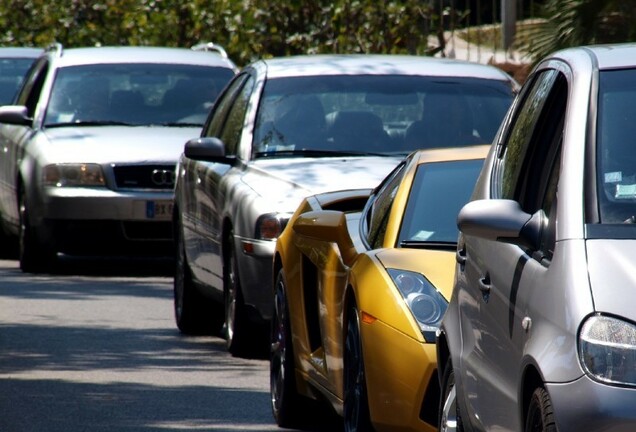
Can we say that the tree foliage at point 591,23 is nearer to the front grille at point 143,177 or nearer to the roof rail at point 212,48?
the front grille at point 143,177

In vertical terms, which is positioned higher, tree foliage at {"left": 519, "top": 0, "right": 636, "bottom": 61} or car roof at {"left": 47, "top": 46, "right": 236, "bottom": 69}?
tree foliage at {"left": 519, "top": 0, "right": 636, "bottom": 61}

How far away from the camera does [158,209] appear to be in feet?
47.9

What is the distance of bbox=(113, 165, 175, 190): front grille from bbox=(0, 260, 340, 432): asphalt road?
0.82 meters

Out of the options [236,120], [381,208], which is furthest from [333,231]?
[236,120]

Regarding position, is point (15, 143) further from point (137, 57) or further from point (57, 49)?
point (137, 57)

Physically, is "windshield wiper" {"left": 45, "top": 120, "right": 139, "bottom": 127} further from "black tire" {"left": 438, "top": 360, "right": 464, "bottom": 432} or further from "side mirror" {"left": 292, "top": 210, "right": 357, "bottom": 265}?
"black tire" {"left": 438, "top": 360, "right": 464, "bottom": 432}

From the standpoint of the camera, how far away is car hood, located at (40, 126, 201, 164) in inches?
574

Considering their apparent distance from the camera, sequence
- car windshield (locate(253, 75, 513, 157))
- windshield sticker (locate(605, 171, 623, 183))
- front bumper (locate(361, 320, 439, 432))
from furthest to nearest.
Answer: car windshield (locate(253, 75, 513, 157)) < front bumper (locate(361, 320, 439, 432)) < windshield sticker (locate(605, 171, 623, 183))

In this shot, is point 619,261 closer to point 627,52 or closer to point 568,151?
point 568,151

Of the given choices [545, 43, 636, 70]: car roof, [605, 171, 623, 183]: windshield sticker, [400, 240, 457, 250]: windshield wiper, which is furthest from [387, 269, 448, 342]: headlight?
[605, 171, 623, 183]: windshield sticker

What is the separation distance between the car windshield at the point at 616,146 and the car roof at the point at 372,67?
606 cm

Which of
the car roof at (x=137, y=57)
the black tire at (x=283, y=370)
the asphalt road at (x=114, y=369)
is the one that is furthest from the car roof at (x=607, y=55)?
the car roof at (x=137, y=57)

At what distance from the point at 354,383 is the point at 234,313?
3207 millimetres

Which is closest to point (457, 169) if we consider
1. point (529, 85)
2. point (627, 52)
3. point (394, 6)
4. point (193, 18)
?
point (529, 85)
